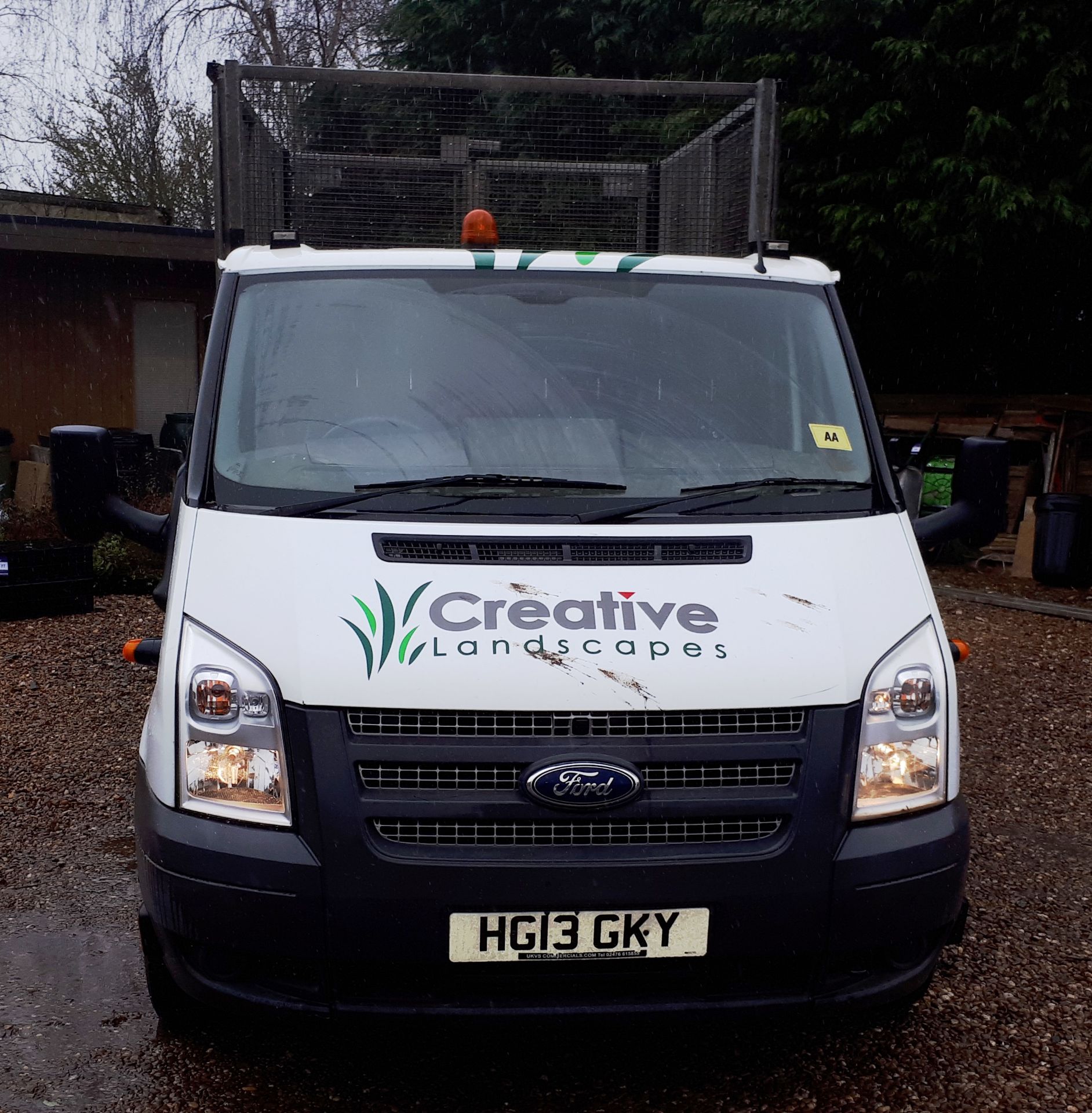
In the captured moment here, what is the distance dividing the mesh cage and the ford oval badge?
3325mm

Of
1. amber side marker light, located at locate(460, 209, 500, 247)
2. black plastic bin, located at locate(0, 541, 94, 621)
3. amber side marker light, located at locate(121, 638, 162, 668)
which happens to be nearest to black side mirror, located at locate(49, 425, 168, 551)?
amber side marker light, located at locate(121, 638, 162, 668)

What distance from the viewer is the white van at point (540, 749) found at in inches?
106

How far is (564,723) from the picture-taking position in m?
2.75

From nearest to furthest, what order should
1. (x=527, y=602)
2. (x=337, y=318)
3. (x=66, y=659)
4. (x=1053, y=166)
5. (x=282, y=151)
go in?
(x=527, y=602), (x=337, y=318), (x=282, y=151), (x=66, y=659), (x=1053, y=166)

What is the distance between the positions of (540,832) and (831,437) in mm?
1563

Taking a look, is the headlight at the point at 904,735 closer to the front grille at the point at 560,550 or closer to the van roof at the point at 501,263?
→ the front grille at the point at 560,550

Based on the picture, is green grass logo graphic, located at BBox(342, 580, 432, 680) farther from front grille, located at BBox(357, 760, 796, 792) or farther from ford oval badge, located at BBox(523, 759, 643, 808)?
ford oval badge, located at BBox(523, 759, 643, 808)

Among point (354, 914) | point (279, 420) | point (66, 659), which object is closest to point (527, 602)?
point (354, 914)

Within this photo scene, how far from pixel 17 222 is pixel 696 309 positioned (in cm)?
1313

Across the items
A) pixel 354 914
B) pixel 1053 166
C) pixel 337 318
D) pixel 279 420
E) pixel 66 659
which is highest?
pixel 1053 166

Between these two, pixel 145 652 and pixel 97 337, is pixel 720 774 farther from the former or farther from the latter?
pixel 97 337

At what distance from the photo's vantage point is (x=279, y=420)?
138 inches

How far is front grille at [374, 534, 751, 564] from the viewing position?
3.02 metres

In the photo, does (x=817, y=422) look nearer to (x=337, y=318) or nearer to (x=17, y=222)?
(x=337, y=318)
